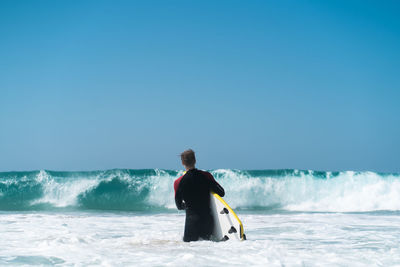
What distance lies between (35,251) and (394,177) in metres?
18.8

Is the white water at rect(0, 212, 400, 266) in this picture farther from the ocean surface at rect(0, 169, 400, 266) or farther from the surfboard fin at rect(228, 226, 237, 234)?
the surfboard fin at rect(228, 226, 237, 234)

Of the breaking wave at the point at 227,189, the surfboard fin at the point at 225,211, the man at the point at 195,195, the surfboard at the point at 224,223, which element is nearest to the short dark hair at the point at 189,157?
the man at the point at 195,195

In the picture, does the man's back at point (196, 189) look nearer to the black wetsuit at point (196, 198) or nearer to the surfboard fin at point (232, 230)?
the black wetsuit at point (196, 198)

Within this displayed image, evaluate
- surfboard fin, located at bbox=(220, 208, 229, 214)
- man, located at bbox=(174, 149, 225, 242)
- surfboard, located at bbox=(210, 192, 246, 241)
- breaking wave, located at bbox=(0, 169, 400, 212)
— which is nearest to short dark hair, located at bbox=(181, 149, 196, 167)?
man, located at bbox=(174, 149, 225, 242)

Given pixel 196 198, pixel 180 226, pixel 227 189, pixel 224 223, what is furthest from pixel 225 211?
pixel 227 189

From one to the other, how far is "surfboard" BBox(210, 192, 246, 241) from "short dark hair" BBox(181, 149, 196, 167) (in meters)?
0.55

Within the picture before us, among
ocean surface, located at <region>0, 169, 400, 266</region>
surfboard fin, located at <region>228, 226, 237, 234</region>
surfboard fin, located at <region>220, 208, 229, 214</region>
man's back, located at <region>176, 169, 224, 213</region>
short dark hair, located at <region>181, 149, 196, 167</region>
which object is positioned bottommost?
ocean surface, located at <region>0, 169, 400, 266</region>

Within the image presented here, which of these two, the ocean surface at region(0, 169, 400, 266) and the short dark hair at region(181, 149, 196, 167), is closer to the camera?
the ocean surface at region(0, 169, 400, 266)

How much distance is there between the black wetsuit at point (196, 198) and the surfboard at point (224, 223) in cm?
11

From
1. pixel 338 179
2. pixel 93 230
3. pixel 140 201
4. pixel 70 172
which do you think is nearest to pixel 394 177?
pixel 338 179

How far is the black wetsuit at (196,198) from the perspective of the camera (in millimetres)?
5324

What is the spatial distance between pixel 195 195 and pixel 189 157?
0.49 metres

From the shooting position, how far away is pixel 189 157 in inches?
208

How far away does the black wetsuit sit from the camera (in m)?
5.32
